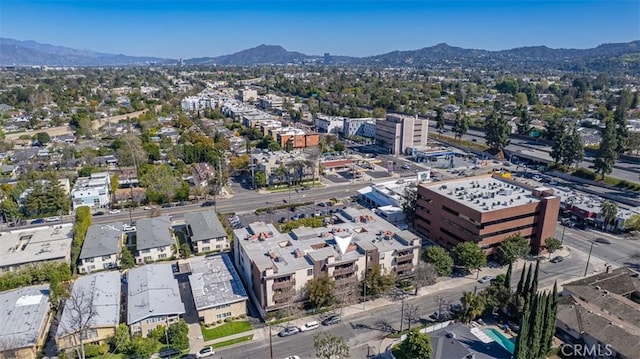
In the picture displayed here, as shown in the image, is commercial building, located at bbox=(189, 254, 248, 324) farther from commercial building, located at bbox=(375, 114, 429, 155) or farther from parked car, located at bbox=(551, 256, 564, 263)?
commercial building, located at bbox=(375, 114, 429, 155)

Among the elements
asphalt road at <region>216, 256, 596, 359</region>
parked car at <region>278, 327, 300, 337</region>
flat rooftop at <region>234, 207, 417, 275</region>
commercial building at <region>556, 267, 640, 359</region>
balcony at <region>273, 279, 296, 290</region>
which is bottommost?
asphalt road at <region>216, 256, 596, 359</region>

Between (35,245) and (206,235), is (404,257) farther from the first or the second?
(35,245)

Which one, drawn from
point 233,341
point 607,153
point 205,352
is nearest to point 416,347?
point 233,341

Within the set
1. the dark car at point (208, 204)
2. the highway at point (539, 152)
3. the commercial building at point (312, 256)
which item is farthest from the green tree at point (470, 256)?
the highway at point (539, 152)

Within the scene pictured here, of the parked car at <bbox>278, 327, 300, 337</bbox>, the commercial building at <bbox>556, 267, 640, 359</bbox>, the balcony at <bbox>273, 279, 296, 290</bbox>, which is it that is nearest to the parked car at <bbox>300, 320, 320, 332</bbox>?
the parked car at <bbox>278, 327, 300, 337</bbox>

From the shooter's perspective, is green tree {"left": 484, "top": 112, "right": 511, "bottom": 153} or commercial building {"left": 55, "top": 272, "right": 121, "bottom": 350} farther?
green tree {"left": 484, "top": 112, "right": 511, "bottom": 153}

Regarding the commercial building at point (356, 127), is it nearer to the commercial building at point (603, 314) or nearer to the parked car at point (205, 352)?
the commercial building at point (603, 314)
